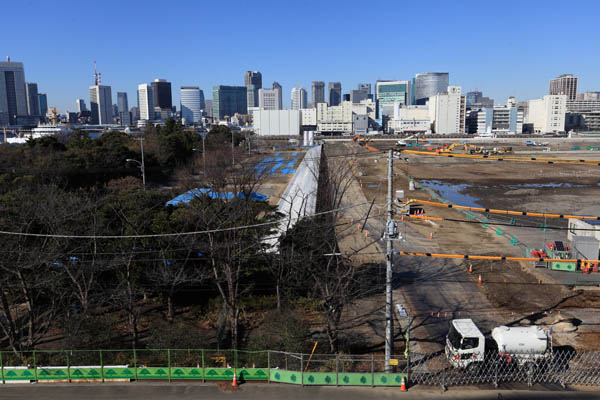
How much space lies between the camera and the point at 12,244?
12.0 meters

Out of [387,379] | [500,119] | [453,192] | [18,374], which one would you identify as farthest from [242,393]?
[500,119]

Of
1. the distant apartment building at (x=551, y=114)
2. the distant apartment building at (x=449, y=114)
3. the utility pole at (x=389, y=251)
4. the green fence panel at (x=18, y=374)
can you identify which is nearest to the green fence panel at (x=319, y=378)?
the utility pole at (x=389, y=251)

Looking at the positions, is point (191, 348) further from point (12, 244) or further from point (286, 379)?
point (12, 244)

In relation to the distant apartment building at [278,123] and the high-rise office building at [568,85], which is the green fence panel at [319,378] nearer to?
the distant apartment building at [278,123]

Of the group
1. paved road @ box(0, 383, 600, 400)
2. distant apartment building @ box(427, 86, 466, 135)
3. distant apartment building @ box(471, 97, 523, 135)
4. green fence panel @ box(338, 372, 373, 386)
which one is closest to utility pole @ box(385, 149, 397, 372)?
green fence panel @ box(338, 372, 373, 386)

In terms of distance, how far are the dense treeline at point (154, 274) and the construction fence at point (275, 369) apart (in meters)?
0.39

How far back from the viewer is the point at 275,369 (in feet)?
32.6

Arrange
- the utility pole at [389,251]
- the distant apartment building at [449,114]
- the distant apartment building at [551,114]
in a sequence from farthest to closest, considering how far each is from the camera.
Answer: the distant apartment building at [551,114], the distant apartment building at [449,114], the utility pole at [389,251]

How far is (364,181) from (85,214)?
3355 centimetres

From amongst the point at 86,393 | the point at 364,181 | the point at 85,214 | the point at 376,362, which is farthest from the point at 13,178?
the point at 364,181

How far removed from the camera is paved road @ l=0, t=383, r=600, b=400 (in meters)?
9.26

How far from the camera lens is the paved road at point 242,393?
9258 millimetres

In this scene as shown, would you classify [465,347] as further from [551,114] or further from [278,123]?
[551,114]

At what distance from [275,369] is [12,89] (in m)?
227
